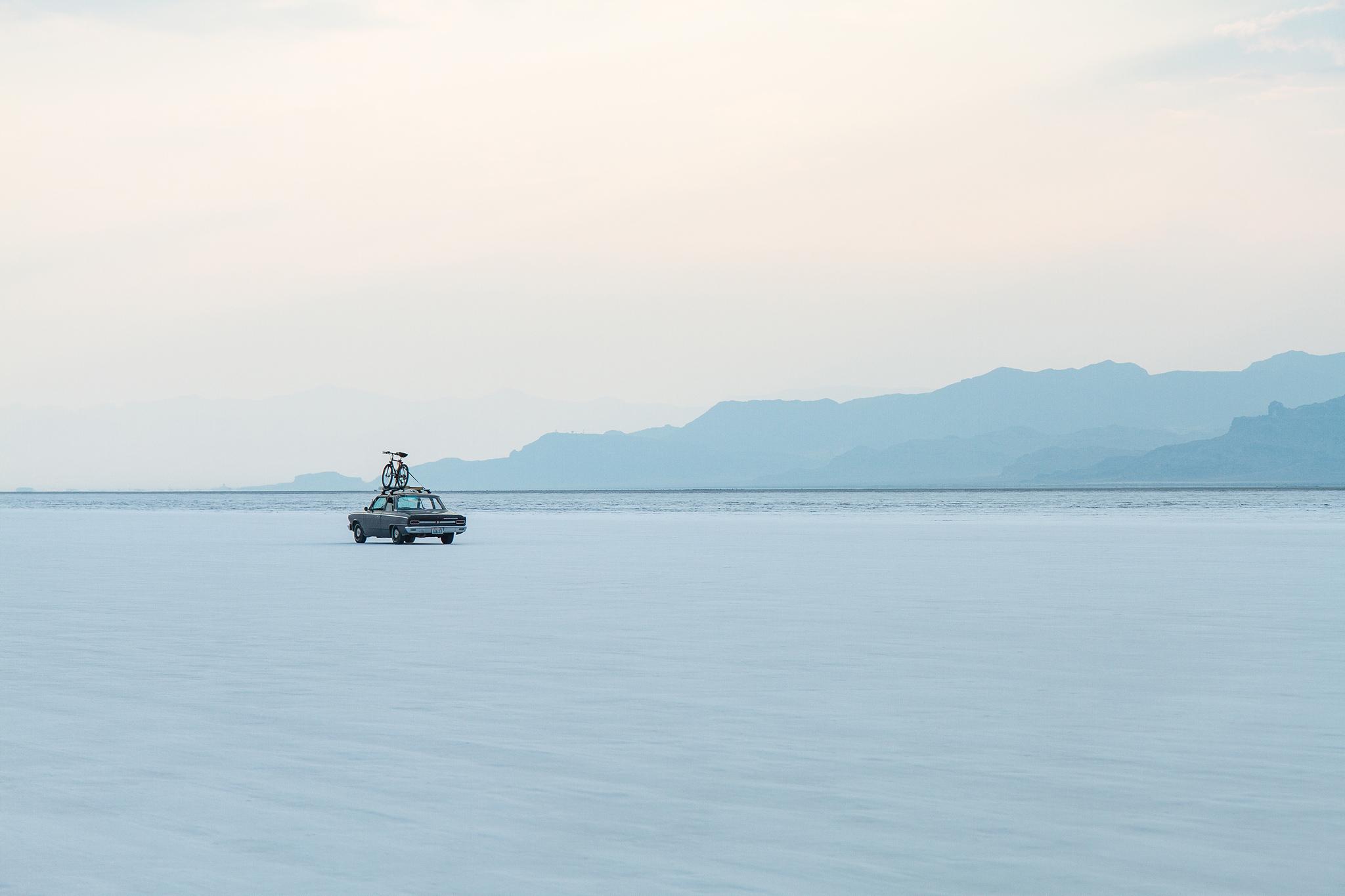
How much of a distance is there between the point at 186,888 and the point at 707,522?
63508 millimetres

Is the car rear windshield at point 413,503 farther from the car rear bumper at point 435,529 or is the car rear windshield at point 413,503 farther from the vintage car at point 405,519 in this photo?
the car rear bumper at point 435,529

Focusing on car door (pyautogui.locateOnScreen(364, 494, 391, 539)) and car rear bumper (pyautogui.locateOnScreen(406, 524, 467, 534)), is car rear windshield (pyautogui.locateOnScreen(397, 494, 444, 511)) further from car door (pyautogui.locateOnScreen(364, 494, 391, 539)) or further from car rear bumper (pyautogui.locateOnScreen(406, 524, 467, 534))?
car rear bumper (pyautogui.locateOnScreen(406, 524, 467, 534))

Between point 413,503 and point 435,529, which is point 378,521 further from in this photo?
point 435,529

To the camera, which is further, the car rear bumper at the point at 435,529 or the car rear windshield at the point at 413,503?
the car rear windshield at the point at 413,503

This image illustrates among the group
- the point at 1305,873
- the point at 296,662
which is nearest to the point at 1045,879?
the point at 1305,873

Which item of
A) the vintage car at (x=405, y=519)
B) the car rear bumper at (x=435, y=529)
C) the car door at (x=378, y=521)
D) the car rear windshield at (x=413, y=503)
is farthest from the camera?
the car rear windshield at (x=413, y=503)

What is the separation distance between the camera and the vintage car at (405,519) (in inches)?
1754

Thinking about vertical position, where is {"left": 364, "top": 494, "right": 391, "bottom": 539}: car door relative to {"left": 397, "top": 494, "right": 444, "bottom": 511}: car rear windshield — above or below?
below

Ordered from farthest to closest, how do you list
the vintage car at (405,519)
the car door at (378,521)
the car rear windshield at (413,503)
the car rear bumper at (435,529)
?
the car rear windshield at (413,503) < the car door at (378,521) < the vintage car at (405,519) < the car rear bumper at (435,529)

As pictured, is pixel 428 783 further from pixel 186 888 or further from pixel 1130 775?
pixel 1130 775

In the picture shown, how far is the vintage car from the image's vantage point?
44.6m

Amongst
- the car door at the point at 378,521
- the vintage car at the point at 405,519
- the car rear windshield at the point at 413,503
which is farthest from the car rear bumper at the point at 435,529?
the car door at the point at 378,521

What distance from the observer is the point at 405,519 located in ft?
146

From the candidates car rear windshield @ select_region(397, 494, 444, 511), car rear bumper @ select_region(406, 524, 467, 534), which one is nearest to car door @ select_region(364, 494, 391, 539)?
car rear windshield @ select_region(397, 494, 444, 511)
